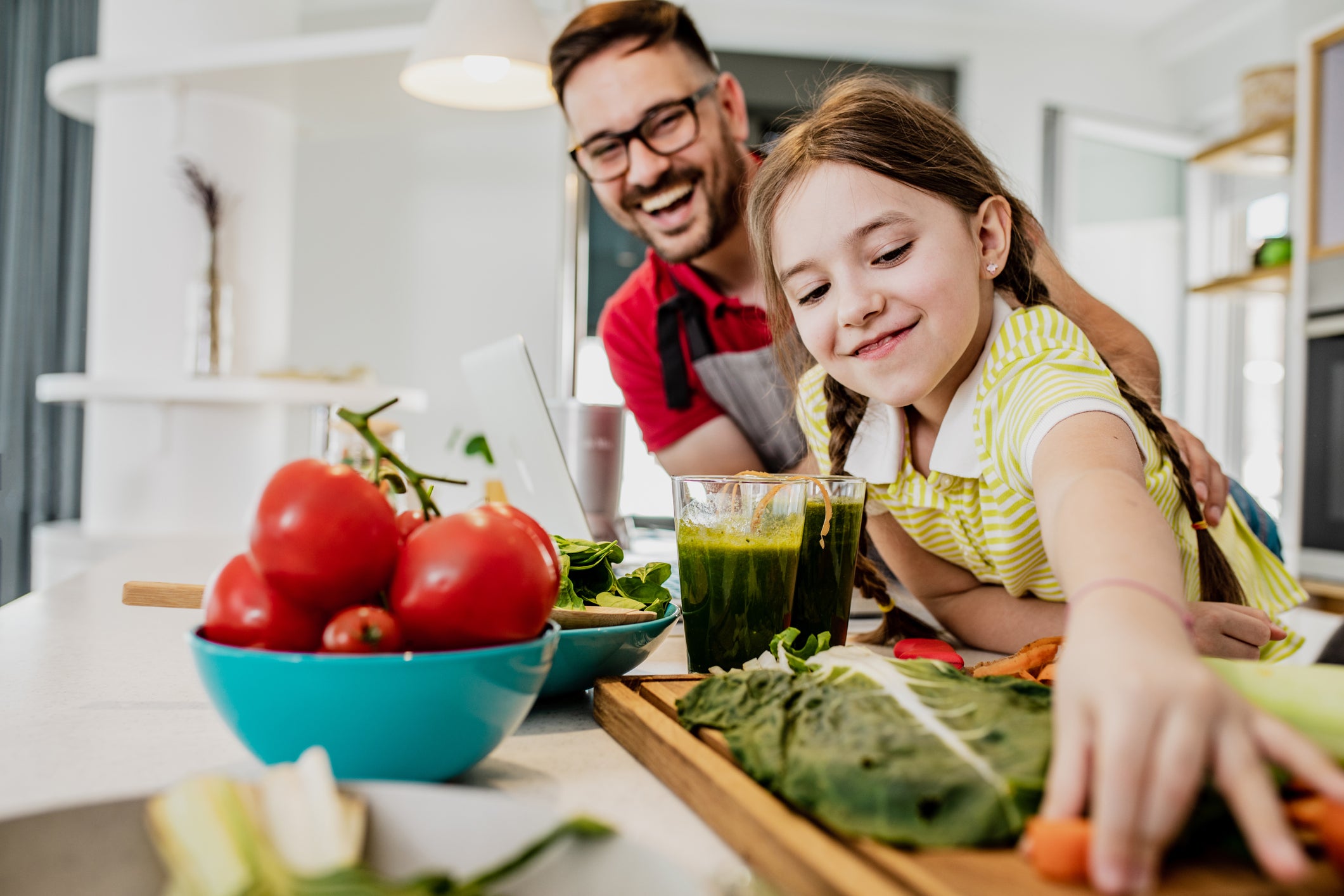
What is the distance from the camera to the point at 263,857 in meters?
0.38

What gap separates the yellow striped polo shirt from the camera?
0.88m

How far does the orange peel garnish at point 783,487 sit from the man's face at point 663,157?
3.92ft

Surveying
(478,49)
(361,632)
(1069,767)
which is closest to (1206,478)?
(1069,767)

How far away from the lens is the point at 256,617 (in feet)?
1.75

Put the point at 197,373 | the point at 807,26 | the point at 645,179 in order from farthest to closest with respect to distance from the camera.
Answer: the point at 807,26, the point at 197,373, the point at 645,179

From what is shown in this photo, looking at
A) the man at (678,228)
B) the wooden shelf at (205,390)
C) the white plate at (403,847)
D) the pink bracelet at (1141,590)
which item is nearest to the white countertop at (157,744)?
the white plate at (403,847)

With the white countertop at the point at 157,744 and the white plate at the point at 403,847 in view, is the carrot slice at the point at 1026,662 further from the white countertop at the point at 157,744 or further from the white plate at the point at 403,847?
the white plate at the point at 403,847

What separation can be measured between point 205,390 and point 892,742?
107 inches

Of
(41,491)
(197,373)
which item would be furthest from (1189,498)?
(41,491)

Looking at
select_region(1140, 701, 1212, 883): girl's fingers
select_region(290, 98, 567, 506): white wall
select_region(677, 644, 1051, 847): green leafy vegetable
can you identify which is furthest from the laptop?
select_region(290, 98, 567, 506): white wall

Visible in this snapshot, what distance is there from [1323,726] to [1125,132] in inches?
187

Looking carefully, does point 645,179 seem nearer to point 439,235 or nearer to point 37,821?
point 37,821

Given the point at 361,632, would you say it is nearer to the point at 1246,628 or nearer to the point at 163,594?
the point at 163,594

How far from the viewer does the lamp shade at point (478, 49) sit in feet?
6.14
